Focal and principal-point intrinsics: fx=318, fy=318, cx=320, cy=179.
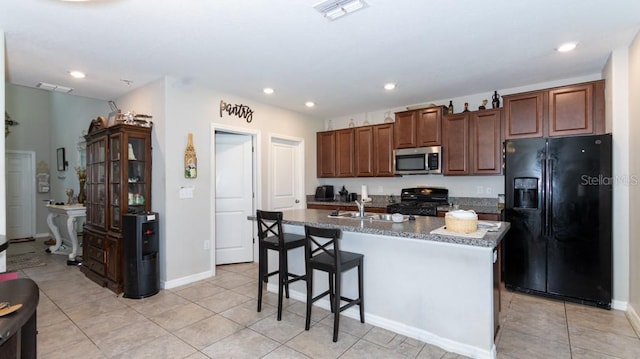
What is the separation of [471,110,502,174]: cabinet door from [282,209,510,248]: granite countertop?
5.67ft

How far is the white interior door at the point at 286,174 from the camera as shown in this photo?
5203 mm

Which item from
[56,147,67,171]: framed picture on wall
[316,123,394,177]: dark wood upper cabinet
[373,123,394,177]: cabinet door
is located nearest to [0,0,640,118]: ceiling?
[373,123,394,177]: cabinet door

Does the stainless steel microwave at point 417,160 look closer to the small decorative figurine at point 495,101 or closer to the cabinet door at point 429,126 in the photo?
the cabinet door at point 429,126

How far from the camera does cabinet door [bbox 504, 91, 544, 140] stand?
377cm

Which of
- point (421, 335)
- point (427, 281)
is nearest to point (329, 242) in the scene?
point (427, 281)

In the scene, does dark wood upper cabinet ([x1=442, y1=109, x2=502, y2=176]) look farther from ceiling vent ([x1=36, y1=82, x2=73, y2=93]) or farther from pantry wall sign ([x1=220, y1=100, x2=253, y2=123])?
ceiling vent ([x1=36, y1=82, x2=73, y2=93])

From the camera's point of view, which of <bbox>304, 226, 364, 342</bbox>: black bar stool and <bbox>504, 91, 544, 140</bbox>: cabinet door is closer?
<bbox>304, 226, 364, 342</bbox>: black bar stool

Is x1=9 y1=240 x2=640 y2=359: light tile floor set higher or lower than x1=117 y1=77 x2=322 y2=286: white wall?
lower

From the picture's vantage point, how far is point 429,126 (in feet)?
15.3

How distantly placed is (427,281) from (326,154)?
370 cm

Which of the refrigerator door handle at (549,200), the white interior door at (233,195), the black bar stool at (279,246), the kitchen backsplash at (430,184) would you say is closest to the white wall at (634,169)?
the refrigerator door handle at (549,200)

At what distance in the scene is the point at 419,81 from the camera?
393cm

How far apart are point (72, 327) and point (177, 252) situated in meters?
1.23

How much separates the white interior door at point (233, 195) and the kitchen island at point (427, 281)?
2.01 meters
